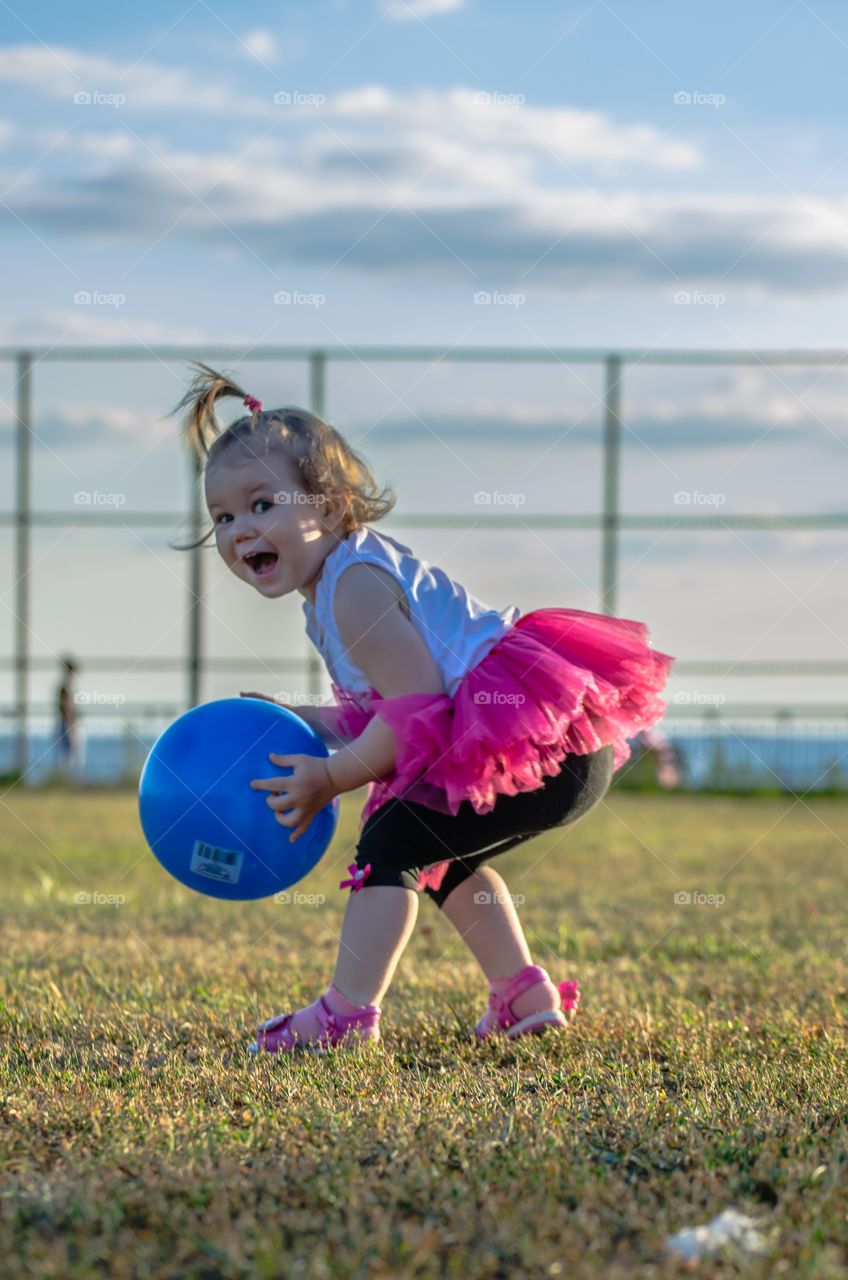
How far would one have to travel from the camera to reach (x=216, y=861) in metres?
3.87

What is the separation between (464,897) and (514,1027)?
0.35 meters

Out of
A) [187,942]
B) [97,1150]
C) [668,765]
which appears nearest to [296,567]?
[97,1150]

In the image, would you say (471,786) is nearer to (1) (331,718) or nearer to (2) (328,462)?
(1) (331,718)

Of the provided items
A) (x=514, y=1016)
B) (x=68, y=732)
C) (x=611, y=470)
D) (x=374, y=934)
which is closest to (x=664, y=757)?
(x=611, y=470)

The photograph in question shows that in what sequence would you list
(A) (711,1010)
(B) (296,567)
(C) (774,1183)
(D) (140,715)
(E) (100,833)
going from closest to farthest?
(C) (774,1183)
(B) (296,567)
(A) (711,1010)
(E) (100,833)
(D) (140,715)

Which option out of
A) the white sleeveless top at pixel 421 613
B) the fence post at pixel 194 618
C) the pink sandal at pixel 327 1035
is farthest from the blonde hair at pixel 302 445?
the fence post at pixel 194 618

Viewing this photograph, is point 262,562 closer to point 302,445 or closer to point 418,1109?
point 302,445

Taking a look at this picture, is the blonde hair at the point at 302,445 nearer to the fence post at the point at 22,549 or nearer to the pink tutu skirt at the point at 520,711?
the pink tutu skirt at the point at 520,711

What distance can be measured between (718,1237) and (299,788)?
1792 millimetres

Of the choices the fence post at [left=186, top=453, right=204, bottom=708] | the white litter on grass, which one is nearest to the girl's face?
the white litter on grass

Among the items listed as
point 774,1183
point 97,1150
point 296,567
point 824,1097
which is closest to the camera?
point 774,1183

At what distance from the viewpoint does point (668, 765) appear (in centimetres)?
1811

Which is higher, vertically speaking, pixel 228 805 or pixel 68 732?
pixel 228 805

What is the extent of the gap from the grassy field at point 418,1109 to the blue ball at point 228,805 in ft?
1.36
